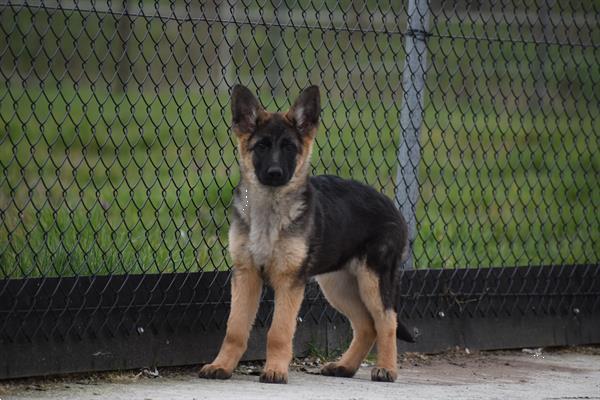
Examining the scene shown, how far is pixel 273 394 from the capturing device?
535cm

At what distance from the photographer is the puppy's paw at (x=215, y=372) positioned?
5.70 metres

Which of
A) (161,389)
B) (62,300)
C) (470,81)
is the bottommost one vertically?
(161,389)

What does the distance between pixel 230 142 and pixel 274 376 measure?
7.90 metres

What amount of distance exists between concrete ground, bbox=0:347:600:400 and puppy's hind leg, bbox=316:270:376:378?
9 centimetres

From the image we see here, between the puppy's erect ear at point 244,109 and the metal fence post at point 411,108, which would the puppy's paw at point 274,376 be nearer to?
the puppy's erect ear at point 244,109

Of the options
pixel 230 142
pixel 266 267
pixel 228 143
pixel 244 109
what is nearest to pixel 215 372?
pixel 266 267

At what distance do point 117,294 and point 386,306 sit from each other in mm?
1392

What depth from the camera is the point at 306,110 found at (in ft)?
19.5

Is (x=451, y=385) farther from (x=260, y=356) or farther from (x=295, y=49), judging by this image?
(x=295, y=49)

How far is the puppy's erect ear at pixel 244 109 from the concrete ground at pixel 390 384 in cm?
126

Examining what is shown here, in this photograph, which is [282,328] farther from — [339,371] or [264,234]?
[339,371]

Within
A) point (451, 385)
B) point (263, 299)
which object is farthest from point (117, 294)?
point (451, 385)

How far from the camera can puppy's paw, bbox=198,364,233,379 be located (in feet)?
18.7

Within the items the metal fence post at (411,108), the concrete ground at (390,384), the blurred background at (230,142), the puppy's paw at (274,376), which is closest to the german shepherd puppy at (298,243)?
the puppy's paw at (274,376)
